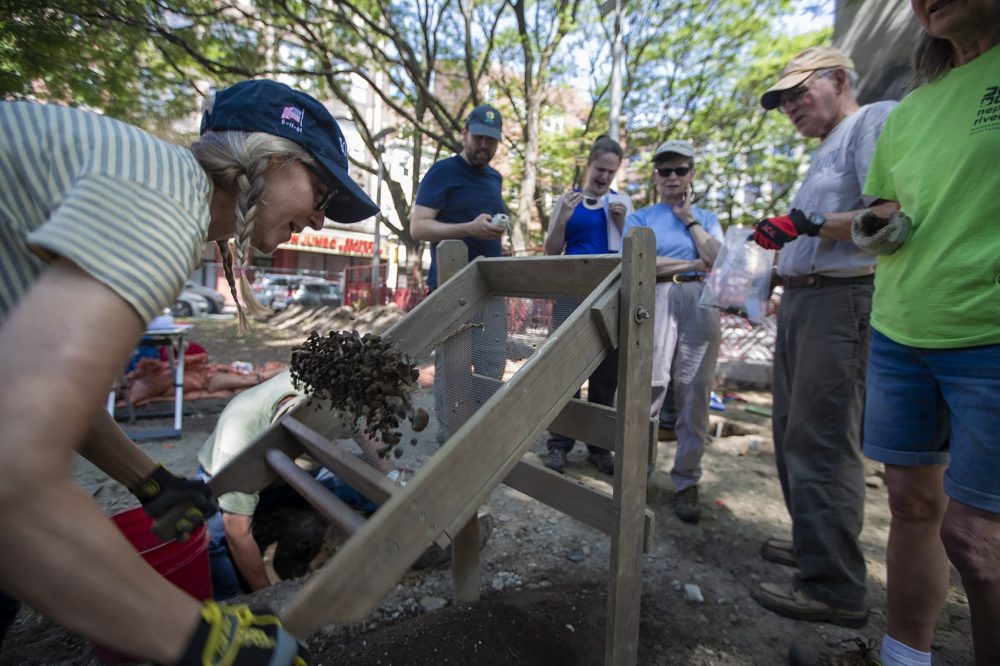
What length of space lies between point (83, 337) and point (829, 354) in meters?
2.43

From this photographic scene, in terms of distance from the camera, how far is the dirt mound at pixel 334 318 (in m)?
11.9

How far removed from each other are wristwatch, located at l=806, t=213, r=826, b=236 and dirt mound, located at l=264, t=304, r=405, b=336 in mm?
9529

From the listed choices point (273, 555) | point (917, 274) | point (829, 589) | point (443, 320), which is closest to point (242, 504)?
point (273, 555)

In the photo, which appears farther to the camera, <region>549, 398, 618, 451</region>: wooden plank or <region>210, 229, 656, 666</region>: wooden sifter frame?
<region>549, 398, 618, 451</region>: wooden plank

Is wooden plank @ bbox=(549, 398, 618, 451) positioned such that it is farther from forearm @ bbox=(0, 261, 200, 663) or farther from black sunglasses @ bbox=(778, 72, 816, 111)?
black sunglasses @ bbox=(778, 72, 816, 111)

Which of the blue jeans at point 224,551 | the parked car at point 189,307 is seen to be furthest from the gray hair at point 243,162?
the parked car at point 189,307

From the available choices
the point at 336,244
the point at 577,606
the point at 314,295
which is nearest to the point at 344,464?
the point at 577,606

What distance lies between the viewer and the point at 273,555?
3.24 m

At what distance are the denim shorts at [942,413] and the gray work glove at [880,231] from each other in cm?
30

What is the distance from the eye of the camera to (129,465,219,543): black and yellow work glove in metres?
1.47

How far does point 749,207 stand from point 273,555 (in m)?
13.3

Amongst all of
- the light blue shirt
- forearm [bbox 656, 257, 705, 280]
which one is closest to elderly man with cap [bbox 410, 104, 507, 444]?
the light blue shirt

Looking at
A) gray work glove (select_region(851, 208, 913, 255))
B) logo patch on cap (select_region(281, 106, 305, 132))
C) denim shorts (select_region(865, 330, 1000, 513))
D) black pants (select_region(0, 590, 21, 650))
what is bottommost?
black pants (select_region(0, 590, 21, 650))

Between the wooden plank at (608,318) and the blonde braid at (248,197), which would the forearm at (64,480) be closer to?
the blonde braid at (248,197)
